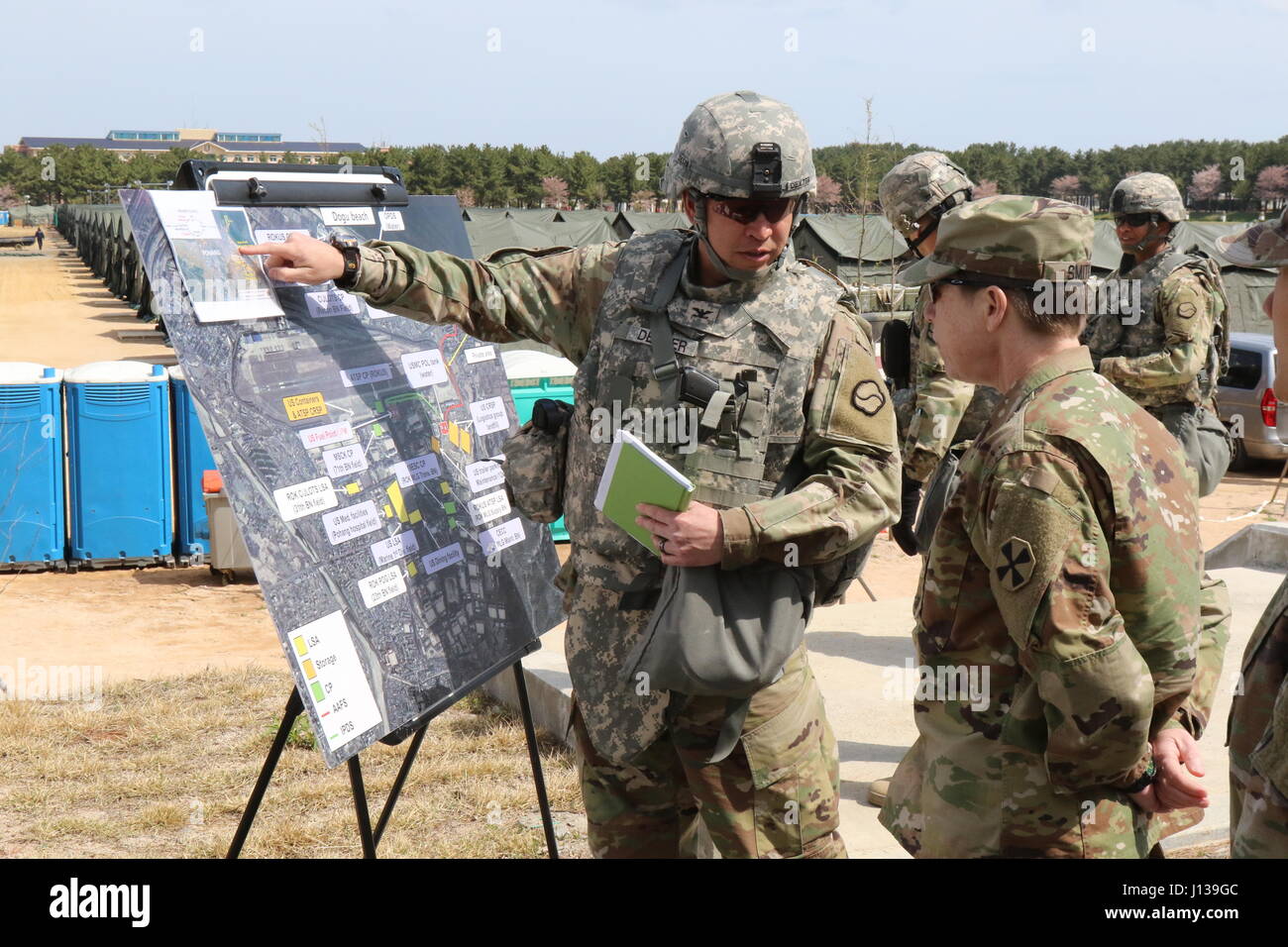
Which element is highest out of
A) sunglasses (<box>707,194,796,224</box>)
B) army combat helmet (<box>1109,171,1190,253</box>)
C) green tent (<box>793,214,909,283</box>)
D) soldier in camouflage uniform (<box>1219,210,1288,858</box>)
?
green tent (<box>793,214,909,283</box>)

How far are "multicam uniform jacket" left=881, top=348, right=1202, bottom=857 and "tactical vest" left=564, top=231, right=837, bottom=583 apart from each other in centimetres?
68

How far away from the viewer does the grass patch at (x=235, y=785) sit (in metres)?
4.51

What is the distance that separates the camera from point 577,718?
119 inches

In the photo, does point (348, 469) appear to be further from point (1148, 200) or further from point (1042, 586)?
point (1148, 200)

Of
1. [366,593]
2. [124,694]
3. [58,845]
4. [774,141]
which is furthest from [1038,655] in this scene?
[124,694]

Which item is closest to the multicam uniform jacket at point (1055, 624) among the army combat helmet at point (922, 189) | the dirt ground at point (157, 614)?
the army combat helmet at point (922, 189)

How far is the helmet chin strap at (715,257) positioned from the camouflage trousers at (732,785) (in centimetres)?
95

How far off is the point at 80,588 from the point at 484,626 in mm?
6481

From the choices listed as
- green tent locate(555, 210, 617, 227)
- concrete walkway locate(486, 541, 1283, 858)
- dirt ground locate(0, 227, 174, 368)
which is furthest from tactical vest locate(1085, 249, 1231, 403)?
green tent locate(555, 210, 617, 227)

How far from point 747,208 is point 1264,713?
1549 mm

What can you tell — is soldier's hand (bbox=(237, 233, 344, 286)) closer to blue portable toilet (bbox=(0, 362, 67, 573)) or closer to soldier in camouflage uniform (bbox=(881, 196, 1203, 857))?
soldier in camouflage uniform (bbox=(881, 196, 1203, 857))

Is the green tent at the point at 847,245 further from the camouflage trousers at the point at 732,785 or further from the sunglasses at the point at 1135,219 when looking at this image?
the camouflage trousers at the point at 732,785

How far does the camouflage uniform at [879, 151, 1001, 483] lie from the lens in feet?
14.1
